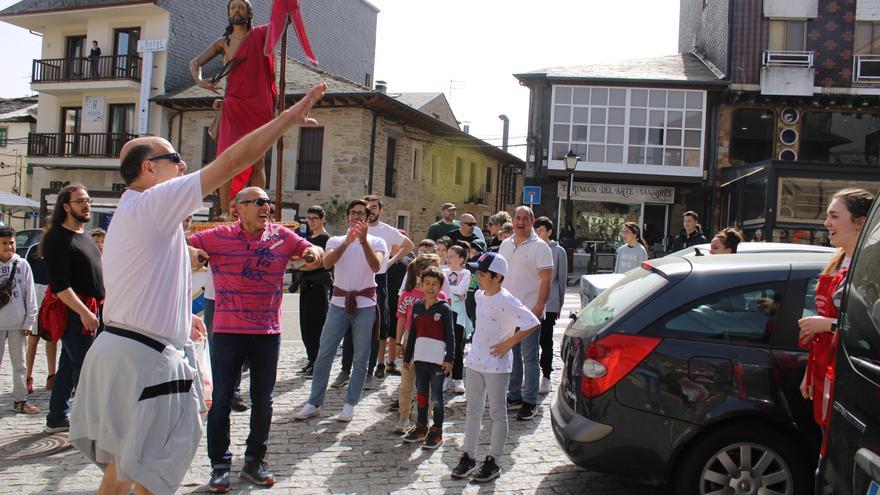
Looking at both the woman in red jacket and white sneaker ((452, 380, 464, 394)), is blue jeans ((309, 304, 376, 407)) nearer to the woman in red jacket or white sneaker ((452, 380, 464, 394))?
white sneaker ((452, 380, 464, 394))

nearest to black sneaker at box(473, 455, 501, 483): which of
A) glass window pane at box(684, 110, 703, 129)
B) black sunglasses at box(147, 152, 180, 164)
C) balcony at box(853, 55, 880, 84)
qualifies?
black sunglasses at box(147, 152, 180, 164)

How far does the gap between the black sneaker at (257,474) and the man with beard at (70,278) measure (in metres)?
1.66

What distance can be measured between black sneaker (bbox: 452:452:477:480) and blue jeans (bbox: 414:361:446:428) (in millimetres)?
711

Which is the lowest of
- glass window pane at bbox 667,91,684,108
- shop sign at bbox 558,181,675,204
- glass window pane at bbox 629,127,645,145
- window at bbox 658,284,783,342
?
window at bbox 658,284,783,342

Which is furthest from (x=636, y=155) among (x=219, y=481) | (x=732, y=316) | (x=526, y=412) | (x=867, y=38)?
(x=219, y=481)

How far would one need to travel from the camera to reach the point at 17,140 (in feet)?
125

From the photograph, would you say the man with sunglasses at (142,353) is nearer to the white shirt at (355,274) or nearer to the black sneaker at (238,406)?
the white shirt at (355,274)

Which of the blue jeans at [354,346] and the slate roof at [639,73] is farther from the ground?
the slate roof at [639,73]

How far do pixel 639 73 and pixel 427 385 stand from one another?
75.8 ft

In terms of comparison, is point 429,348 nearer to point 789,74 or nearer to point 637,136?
point 637,136

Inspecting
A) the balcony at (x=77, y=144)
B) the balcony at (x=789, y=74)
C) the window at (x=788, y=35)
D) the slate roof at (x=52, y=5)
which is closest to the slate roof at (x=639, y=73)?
the balcony at (x=789, y=74)

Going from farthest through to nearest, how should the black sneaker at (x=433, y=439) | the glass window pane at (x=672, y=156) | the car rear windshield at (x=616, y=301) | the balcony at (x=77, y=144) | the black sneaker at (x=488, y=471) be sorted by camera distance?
the balcony at (x=77, y=144), the glass window pane at (x=672, y=156), the black sneaker at (x=433, y=439), the black sneaker at (x=488, y=471), the car rear windshield at (x=616, y=301)

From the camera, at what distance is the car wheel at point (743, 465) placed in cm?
378

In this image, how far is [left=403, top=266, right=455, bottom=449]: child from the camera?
553 centimetres
